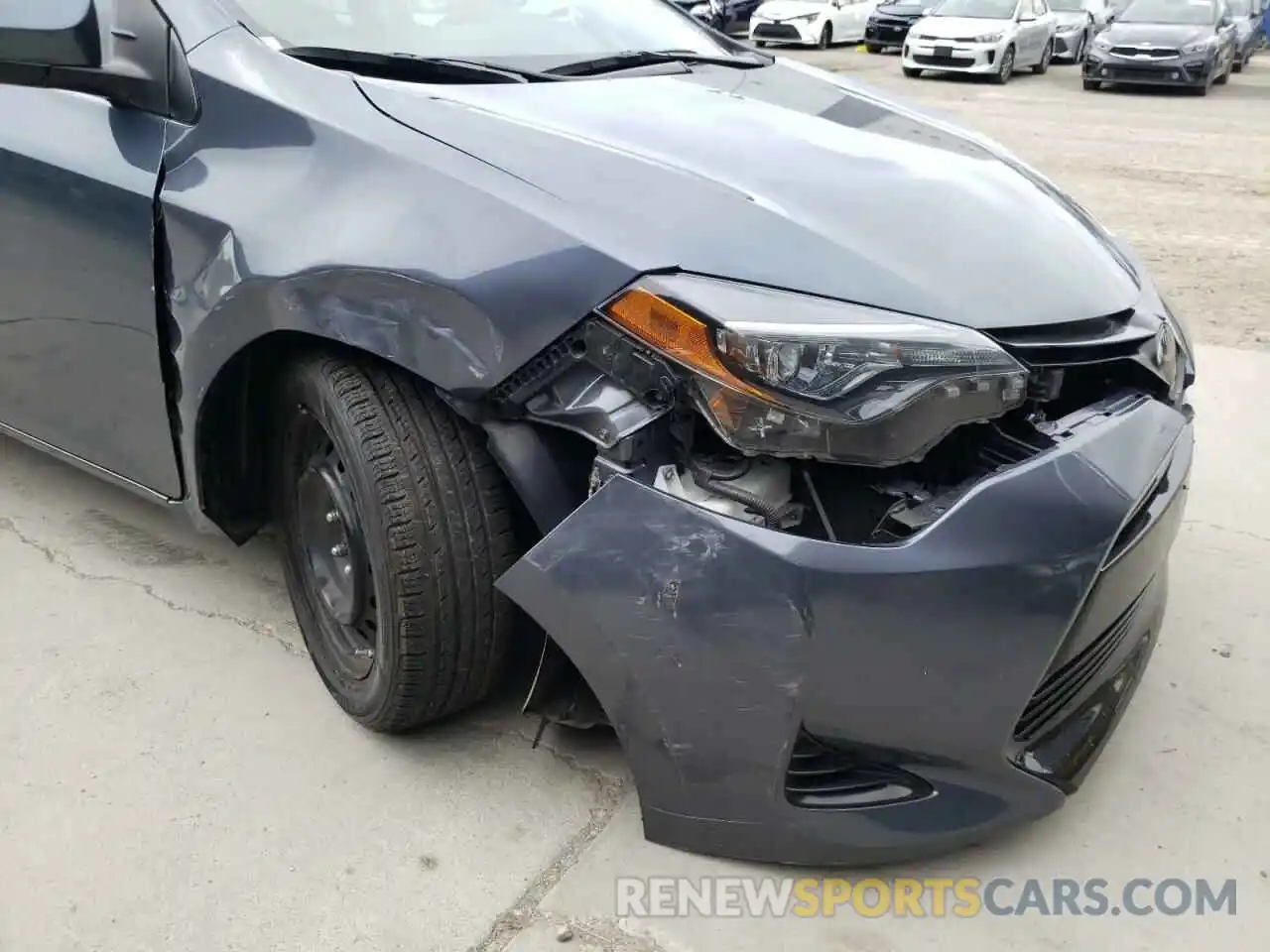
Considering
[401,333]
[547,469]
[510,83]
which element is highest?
[510,83]

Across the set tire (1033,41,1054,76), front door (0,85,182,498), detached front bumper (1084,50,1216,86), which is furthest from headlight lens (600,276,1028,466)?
tire (1033,41,1054,76)

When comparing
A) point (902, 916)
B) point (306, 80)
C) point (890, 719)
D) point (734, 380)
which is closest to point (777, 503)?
point (734, 380)

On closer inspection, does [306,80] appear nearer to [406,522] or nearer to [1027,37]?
[406,522]

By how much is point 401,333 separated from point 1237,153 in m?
9.76

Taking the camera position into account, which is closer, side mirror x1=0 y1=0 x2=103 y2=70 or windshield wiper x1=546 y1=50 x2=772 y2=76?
side mirror x1=0 y1=0 x2=103 y2=70

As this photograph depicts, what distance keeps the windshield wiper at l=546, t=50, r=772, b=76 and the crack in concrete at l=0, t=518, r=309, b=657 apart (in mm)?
1359

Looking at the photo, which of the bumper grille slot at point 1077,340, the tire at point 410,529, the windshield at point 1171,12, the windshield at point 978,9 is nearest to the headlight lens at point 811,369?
the bumper grille slot at point 1077,340

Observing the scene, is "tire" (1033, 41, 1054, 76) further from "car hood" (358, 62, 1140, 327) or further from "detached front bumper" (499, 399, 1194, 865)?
"detached front bumper" (499, 399, 1194, 865)

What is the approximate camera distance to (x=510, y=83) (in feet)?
7.18

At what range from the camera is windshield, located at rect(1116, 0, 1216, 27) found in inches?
581

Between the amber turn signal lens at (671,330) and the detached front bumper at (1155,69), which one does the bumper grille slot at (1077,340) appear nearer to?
the amber turn signal lens at (671,330)

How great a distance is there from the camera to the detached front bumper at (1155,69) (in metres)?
13.8

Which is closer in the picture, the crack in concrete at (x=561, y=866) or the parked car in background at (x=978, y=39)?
the crack in concrete at (x=561, y=866)

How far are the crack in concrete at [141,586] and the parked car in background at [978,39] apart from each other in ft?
47.8
